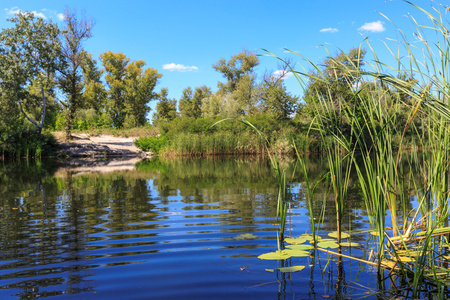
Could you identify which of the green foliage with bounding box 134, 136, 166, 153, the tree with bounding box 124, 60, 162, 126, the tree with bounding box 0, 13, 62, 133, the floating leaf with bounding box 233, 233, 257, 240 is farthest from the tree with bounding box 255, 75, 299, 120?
the floating leaf with bounding box 233, 233, 257, 240

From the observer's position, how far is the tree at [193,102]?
51397mm

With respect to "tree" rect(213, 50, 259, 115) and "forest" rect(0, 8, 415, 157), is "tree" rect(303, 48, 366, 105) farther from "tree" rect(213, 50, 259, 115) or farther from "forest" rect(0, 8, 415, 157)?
"tree" rect(213, 50, 259, 115)

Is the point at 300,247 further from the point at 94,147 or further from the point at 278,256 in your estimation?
the point at 94,147

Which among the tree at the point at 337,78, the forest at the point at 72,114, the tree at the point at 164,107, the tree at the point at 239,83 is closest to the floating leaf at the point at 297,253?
the tree at the point at 337,78

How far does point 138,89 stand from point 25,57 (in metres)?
21.3

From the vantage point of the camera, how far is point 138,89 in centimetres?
4225

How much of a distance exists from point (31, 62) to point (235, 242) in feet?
73.3

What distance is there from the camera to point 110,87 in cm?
4331

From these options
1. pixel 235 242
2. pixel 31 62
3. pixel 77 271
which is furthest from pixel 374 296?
pixel 31 62

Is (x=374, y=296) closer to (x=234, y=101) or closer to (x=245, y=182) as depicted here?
(x=245, y=182)

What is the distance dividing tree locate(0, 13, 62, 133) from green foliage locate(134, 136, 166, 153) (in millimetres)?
7113

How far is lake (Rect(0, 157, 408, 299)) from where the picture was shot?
2.20 metres

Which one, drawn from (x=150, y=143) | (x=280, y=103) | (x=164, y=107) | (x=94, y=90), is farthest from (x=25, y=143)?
(x=164, y=107)

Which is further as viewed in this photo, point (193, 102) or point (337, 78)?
point (193, 102)
